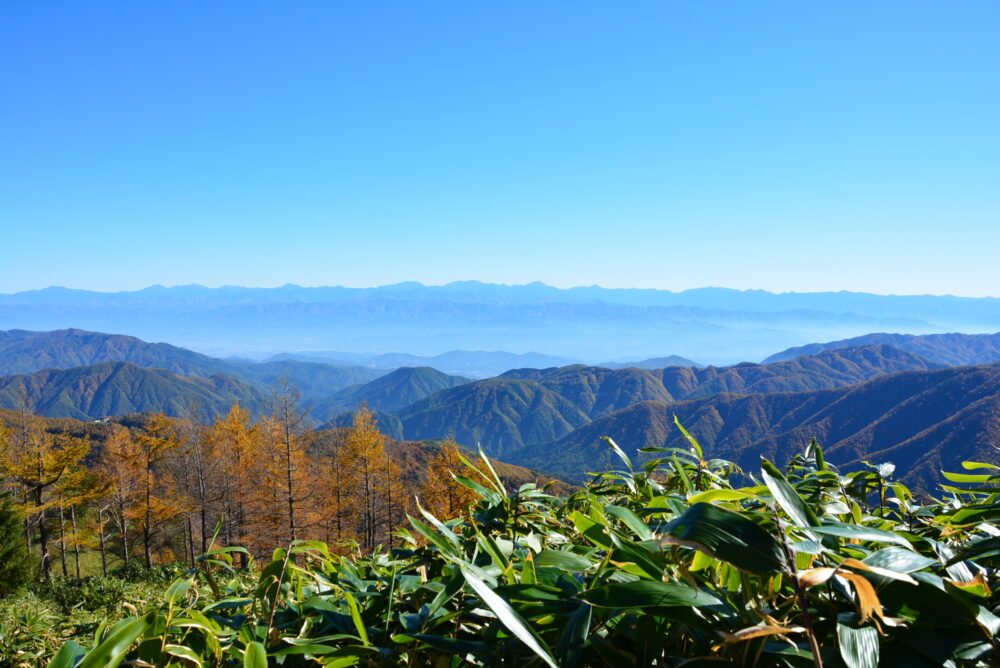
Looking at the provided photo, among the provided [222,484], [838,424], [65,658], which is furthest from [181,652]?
[838,424]

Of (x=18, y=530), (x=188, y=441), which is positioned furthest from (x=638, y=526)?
(x=188, y=441)

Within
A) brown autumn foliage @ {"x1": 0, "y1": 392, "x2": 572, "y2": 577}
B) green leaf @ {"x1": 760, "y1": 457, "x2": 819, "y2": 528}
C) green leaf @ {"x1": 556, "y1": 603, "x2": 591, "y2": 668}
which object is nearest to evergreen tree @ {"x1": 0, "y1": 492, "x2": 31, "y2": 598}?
brown autumn foliage @ {"x1": 0, "y1": 392, "x2": 572, "y2": 577}

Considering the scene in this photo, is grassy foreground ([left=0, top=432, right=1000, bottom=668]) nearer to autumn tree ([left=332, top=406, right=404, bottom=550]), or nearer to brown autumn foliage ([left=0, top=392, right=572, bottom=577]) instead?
brown autumn foliage ([left=0, top=392, right=572, bottom=577])

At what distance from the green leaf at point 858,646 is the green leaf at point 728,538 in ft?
0.27

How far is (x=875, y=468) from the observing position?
101 centimetres

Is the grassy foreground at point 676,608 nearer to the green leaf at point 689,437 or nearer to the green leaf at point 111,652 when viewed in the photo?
the green leaf at point 111,652

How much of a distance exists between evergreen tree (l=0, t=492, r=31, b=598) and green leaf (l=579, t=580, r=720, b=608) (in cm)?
2579

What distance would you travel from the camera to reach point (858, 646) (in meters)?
0.36

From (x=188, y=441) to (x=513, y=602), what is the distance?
4105 centimetres

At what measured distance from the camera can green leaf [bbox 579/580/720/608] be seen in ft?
1.22

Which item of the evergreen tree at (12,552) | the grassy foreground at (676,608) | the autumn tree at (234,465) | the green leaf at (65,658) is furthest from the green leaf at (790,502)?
the autumn tree at (234,465)

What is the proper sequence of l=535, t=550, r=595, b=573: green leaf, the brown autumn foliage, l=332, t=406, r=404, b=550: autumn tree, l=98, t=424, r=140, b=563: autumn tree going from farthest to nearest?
l=332, t=406, r=404, b=550: autumn tree → l=98, t=424, r=140, b=563: autumn tree → the brown autumn foliage → l=535, t=550, r=595, b=573: green leaf

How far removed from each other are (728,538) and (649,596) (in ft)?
0.25

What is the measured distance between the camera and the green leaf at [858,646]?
1.18 ft
